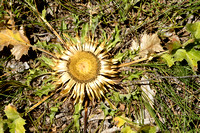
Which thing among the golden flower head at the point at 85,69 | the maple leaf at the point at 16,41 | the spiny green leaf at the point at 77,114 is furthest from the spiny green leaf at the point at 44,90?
the maple leaf at the point at 16,41

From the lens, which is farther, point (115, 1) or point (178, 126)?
point (115, 1)

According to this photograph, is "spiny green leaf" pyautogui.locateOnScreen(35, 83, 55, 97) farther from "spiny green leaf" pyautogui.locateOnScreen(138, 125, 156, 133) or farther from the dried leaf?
"spiny green leaf" pyautogui.locateOnScreen(138, 125, 156, 133)

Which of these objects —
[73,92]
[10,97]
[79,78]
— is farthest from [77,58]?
[10,97]

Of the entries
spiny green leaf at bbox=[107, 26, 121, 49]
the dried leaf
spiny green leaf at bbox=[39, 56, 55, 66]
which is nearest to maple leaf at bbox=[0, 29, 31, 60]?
spiny green leaf at bbox=[39, 56, 55, 66]

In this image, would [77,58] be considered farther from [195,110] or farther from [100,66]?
[195,110]

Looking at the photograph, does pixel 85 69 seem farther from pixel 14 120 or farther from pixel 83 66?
pixel 14 120

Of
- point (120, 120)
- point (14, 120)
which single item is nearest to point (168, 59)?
point (120, 120)

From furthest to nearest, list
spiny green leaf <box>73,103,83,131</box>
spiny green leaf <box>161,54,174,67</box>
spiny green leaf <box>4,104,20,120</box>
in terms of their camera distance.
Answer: spiny green leaf <box>73,103,83,131</box> → spiny green leaf <box>4,104,20,120</box> → spiny green leaf <box>161,54,174,67</box>
